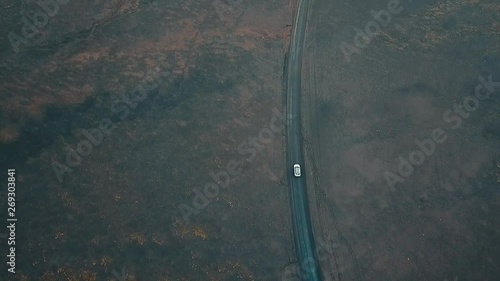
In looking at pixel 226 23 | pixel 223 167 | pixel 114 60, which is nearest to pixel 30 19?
pixel 114 60

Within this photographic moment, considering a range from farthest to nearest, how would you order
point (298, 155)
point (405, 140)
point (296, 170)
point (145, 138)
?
1. point (405, 140)
2. point (298, 155)
3. point (145, 138)
4. point (296, 170)

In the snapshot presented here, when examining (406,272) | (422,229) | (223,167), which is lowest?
(406,272)

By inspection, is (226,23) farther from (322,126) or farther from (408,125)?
(408,125)

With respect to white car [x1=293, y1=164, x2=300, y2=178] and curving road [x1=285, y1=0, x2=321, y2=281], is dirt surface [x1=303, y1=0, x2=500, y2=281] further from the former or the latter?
white car [x1=293, y1=164, x2=300, y2=178]

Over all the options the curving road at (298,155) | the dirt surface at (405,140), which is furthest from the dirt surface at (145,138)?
the dirt surface at (405,140)

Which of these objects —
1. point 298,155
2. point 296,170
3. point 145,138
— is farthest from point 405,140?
point 145,138

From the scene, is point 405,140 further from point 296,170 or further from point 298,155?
point 296,170

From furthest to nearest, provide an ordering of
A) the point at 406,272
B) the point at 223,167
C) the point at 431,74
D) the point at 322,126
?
1. the point at 431,74
2. the point at 322,126
3. the point at 223,167
4. the point at 406,272

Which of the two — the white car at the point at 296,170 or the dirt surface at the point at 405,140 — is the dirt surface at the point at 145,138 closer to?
the white car at the point at 296,170
